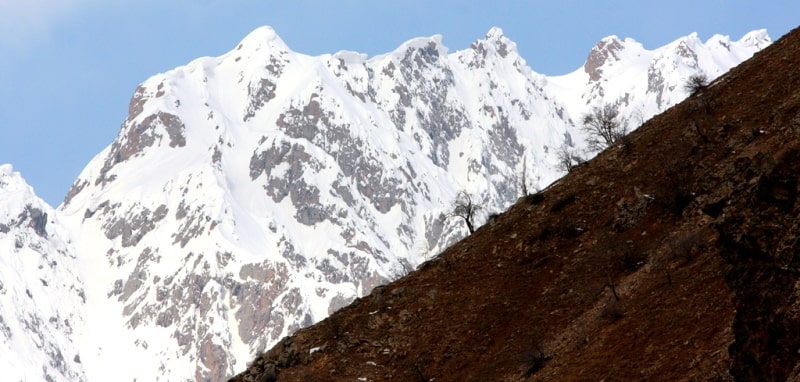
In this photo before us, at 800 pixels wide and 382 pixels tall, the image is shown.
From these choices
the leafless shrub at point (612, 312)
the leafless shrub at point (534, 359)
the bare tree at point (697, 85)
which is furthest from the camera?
the bare tree at point (697, 85)

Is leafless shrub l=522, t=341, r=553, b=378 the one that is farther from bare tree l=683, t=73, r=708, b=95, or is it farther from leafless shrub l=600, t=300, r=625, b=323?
bare tree l=683, t=73, r=708, b=95

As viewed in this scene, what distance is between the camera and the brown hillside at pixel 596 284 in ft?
88.3

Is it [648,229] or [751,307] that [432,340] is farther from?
[751,307]

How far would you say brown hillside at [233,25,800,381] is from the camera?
26906mm

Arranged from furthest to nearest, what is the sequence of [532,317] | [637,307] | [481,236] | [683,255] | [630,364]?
1. [481,236]
2. [532,317]
3. [683,255]
4. [637,307]
5. [630,364]

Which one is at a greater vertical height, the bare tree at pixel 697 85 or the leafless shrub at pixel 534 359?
the bare tree at pixel 697 85

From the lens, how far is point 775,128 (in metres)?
36.1

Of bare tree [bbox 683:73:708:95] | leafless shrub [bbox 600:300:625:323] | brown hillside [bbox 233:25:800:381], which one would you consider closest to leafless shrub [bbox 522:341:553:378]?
brown hillside [bbox 233:25:800:381]

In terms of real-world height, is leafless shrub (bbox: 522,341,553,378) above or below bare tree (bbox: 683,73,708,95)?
below

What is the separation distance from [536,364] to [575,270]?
7.94m

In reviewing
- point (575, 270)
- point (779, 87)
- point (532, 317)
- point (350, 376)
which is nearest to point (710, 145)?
point (779, 87)

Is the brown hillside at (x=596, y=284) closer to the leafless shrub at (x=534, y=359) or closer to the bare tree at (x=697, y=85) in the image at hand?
the leafless shrub at (x=534, y=359)

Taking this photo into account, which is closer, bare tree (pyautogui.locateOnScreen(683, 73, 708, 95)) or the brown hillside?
the brown hillside

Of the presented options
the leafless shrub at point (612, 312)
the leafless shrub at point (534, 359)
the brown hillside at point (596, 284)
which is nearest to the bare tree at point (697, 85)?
the brown hillside at point (596, 284)
